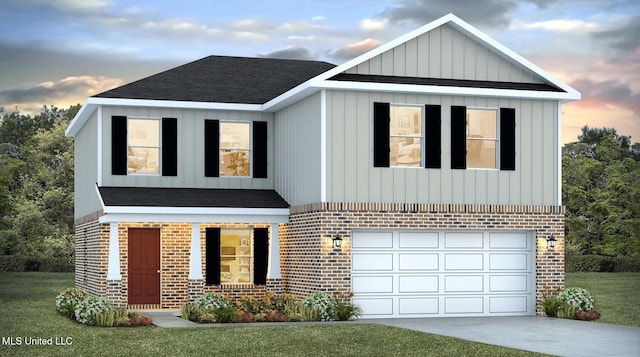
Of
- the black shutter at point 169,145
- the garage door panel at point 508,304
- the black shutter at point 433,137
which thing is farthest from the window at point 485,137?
the black shutter at point 169,145

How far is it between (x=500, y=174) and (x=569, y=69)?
509 inches

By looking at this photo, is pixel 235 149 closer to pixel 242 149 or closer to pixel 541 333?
pixel 242 149

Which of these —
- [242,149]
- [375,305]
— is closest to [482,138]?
[375,305]

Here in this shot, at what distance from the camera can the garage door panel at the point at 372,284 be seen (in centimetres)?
2591

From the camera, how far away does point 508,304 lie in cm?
2708

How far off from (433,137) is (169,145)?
7.68m

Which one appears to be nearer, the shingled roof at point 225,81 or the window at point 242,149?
the shingled roof at point 225,81

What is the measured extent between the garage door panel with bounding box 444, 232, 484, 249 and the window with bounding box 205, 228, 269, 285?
5.12 meters

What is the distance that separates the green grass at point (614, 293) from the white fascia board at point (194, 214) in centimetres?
887

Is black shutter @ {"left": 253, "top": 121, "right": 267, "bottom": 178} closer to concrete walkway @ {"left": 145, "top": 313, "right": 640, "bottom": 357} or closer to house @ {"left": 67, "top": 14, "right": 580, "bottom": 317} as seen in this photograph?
house @ {"left": 67, "top": 14, "right": 580, "bottom": 317}

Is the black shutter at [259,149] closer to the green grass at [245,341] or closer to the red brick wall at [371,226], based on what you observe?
the red brick wall at [371,226]

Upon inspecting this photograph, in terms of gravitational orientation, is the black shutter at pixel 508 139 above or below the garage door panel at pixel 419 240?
above

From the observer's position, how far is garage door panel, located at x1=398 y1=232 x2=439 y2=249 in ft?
86.5

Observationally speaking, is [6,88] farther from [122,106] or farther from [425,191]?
[425,191]
